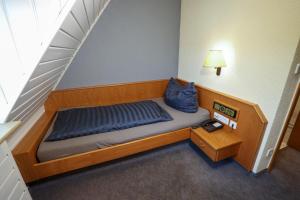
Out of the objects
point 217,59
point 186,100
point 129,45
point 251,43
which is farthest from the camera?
point 129,45

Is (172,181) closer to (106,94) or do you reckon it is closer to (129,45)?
(106,94)

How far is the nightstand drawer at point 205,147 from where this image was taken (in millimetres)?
1573

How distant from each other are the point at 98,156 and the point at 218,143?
1.28 meters

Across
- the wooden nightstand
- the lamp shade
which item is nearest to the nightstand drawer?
the wooden nightstand

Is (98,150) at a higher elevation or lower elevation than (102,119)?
lower

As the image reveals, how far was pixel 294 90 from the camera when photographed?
4.33ft

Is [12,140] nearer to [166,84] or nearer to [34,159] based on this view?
[34,159]

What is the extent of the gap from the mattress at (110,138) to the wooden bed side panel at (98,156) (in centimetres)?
4

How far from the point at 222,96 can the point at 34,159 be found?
2078 millimetres

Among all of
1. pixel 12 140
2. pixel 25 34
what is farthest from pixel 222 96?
pixel 12 140

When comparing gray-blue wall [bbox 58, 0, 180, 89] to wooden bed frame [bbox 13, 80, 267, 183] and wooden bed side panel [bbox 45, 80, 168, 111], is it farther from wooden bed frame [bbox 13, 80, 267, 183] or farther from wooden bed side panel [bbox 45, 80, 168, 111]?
wooden bed frame [bbox 13, 80, 267, 183]

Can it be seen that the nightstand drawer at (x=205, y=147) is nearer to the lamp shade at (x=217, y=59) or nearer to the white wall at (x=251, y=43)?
the white wall at (x=251, y=43)

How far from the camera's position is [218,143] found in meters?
1.59

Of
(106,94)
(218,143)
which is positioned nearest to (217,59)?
(218,143)
